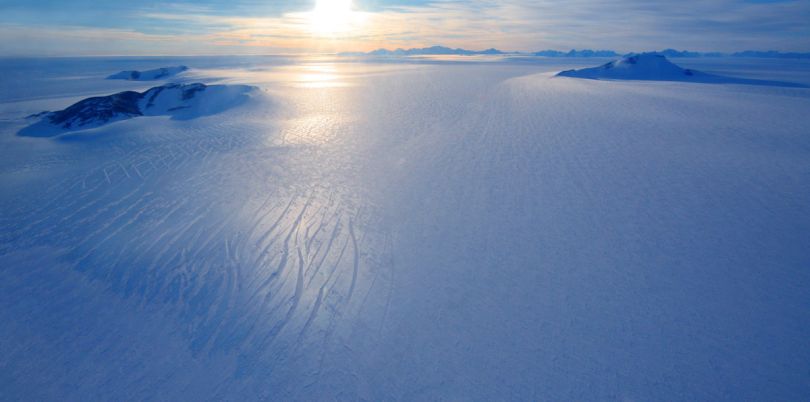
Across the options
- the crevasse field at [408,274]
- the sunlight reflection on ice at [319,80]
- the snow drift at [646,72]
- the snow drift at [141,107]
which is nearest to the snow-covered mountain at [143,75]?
the sunlight reflection on ice at [319,80]

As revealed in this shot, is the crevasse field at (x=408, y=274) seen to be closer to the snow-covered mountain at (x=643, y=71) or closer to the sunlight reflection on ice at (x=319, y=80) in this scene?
the sunlight reflection on ice at (x=319, y=80)

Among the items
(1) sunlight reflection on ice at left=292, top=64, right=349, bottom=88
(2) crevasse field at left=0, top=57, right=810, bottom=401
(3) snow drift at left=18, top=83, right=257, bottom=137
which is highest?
(1) sunlight reflection on ice at left=292, top=64, right=349, bottom=88

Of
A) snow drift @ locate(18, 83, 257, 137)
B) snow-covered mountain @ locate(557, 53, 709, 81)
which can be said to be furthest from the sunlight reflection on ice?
snow-covered mountain @ locate(557, 53, 709, 81)

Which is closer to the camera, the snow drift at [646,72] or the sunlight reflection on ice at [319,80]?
the sunlight reflection on ice at [319,80]

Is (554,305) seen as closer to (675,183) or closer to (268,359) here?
(268,359)

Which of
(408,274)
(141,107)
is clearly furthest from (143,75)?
(408,274)

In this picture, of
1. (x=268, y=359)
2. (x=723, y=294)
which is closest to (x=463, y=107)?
(x=723, y=294)

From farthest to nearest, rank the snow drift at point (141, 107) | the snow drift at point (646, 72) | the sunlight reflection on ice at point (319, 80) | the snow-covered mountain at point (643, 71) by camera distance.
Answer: the snow-covered mountain at point (643, 71), the snow drift at point (646, 72), the sunlight reflection on ice at point (319, 80), the snow drift at point (141, 107)

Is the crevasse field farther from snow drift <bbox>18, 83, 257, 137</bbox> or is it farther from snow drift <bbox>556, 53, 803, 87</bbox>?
snow drift <bbox>556, 53, 803, 87</bbox>
